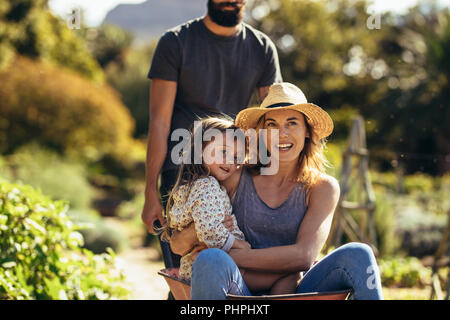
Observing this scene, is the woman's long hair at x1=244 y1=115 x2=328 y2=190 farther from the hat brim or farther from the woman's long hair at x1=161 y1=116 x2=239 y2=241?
the woman's long hair at x1=161 y1=116 x2=239 y2=241

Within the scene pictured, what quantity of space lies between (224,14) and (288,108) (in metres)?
0.75

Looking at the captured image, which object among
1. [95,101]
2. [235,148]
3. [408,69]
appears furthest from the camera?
[408,69]

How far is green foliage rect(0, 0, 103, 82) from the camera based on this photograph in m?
11.5

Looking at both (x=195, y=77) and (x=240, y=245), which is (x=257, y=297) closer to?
(x=240, y=245)

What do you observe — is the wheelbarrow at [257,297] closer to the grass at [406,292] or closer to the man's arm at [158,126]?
the man's arm at [158,126]

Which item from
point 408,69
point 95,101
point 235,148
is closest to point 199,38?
point 235,148

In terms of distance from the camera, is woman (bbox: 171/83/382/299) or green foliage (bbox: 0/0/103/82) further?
green foliage (bbox: 0/0/103/82)

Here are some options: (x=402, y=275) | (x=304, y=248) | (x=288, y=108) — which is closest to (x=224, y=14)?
(x=288, y=108)

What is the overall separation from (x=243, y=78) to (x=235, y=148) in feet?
2.38

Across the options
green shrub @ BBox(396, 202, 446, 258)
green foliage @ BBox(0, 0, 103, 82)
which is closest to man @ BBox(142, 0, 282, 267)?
green shrub @ BBox(396, 202, 446, 258)

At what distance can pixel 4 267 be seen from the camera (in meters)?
2.76

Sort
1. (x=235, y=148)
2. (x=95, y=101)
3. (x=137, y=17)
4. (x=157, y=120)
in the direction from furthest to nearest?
(x=95, y=101)
(x=137, y=17)
(x=157, y=120)
(x=235, y=148)

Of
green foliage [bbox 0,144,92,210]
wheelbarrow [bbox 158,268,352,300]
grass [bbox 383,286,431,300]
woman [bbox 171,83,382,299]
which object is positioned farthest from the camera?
green foliage [bbox 0,144,92,210]
